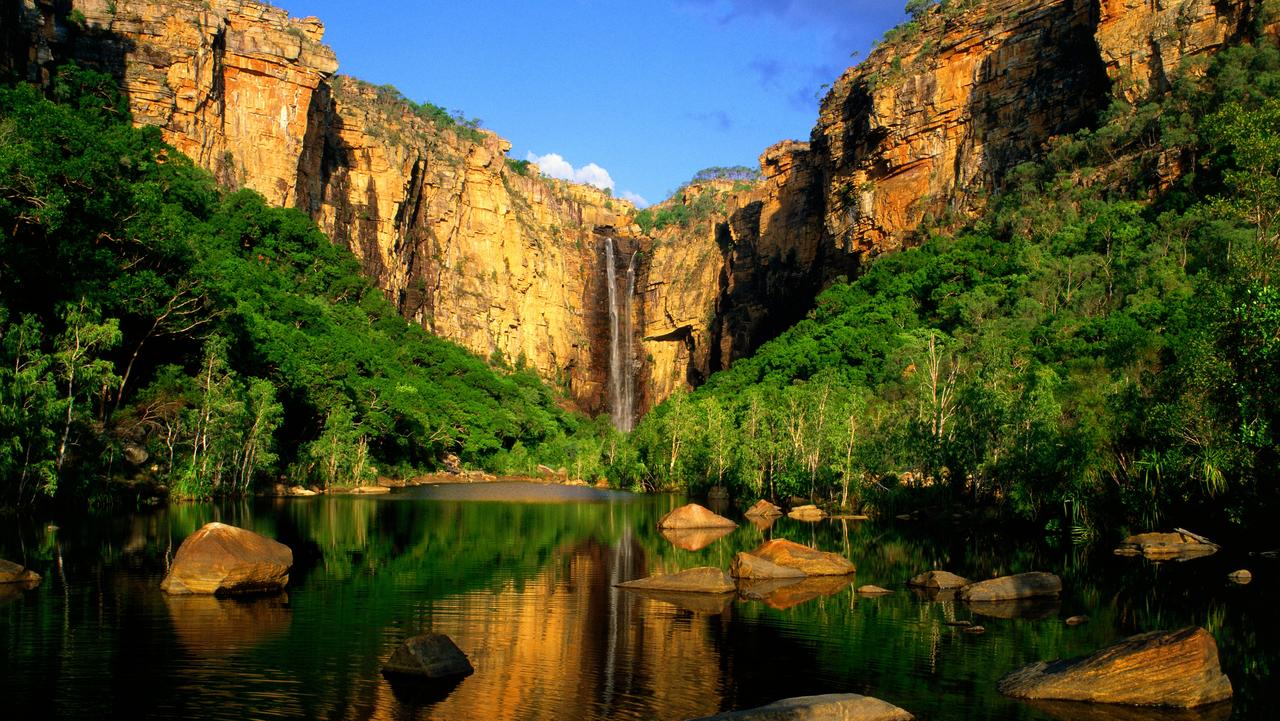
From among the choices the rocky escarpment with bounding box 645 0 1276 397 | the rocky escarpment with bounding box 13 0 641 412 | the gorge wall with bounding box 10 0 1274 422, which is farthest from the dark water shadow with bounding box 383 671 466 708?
the rocky escarpment with bounding box 645 0 1276 397

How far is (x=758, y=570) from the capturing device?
2398cm

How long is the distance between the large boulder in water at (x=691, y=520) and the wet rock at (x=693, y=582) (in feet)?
51.0

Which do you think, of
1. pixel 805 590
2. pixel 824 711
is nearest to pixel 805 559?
pixel 805 590

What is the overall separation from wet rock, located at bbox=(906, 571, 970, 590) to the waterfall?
9756 cm

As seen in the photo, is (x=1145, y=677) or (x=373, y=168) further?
(x=373, y=168)

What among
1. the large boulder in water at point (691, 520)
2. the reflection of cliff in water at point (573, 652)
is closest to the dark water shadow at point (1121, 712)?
the reflection of cliff in water at point (573, 652)

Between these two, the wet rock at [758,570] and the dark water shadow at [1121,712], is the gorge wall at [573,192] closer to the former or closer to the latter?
the wet rock at [758,570]

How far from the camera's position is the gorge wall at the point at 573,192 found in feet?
252

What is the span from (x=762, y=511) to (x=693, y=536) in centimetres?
1151

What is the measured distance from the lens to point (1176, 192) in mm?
58500

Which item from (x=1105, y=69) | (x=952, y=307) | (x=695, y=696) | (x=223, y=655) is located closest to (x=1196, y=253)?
(x=952, y=307)

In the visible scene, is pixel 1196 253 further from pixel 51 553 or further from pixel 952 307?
pixel 51 553

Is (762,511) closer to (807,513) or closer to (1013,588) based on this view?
(807,513)

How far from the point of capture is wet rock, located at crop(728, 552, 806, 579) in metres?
23.9
